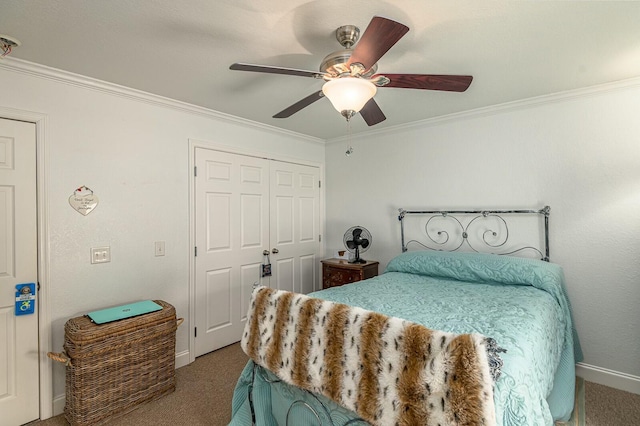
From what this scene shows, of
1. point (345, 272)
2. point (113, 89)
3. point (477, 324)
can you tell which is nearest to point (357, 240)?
point (345, 272)

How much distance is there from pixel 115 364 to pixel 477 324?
7.63ft

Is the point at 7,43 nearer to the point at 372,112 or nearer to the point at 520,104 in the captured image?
the point at 372,112

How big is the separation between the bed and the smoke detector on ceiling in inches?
81.0

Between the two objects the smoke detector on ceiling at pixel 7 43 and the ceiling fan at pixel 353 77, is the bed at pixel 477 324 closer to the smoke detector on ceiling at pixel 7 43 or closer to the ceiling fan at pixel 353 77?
the ceiling fan at pixel 353 77

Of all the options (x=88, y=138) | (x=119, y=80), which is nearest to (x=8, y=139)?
(x=88, y=138)

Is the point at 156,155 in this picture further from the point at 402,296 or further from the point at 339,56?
the point at 402,296

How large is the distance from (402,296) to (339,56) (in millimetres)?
1575

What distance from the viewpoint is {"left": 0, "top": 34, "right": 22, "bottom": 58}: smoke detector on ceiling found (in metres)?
1.75

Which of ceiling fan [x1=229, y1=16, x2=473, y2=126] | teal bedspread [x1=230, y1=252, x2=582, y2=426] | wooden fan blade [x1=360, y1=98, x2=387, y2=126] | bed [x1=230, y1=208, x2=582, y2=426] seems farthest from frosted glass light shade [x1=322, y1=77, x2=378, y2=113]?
teal bedspread [x1=230, y1=252, x2=582, y2=426]

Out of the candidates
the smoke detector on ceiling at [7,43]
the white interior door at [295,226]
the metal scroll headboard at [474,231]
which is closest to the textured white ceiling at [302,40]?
the smoke detector on ceiling at [7,43]

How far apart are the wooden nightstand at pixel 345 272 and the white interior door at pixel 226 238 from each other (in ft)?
2.57

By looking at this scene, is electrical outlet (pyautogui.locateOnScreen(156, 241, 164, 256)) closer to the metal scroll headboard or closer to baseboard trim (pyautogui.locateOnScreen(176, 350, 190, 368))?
baseboard trim (pyautogui.locateOnScreen(176, 350, 190, 368))

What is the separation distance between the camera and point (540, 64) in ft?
7.04

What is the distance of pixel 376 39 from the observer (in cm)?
131
